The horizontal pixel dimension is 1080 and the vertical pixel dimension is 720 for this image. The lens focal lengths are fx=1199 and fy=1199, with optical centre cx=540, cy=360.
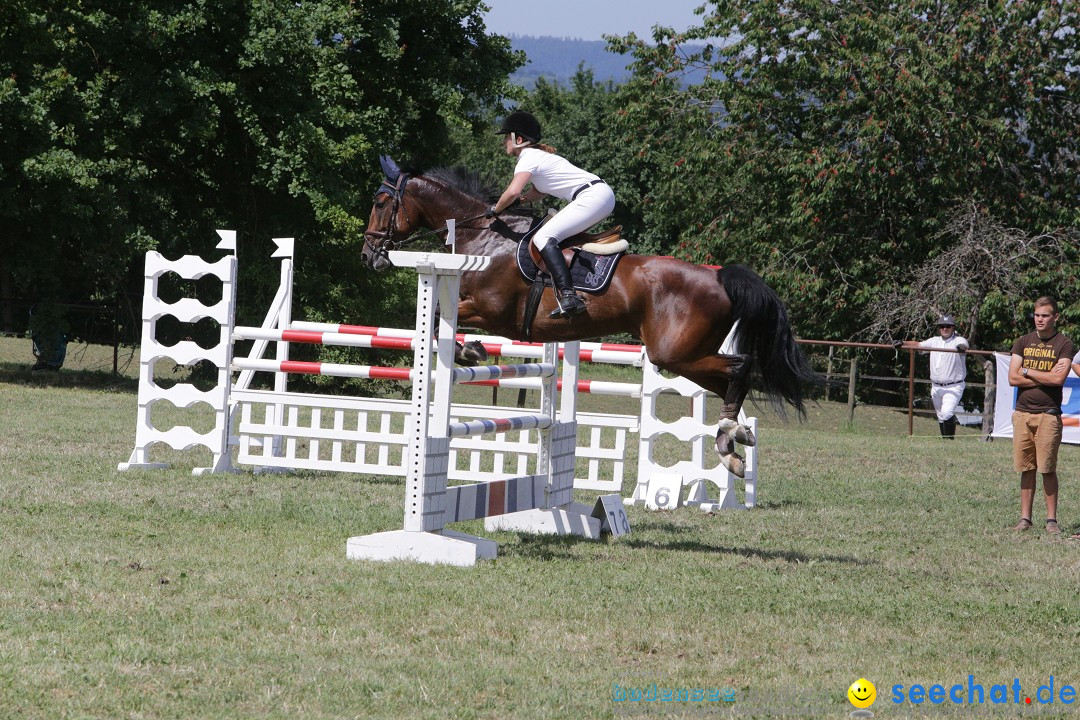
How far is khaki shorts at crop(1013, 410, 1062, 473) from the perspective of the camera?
27.5ft

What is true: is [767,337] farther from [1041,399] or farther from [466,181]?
[1041,399]

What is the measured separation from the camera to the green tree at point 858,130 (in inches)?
902

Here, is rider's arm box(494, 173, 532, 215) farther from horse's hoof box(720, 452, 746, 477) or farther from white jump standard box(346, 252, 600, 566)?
horse's hoof box(720, 452, 746, 477)

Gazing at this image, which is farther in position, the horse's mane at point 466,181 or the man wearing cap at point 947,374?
the man wearing cap at point 947,374

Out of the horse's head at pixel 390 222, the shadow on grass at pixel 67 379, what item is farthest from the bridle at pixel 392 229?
the shadow on grass at pixel 67 379

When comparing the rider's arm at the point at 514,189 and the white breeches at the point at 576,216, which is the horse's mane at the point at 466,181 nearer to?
the rider's arm at the point at 514,189

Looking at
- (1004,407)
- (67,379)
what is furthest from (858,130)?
(67,379)

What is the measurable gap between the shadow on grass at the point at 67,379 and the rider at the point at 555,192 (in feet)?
43.7

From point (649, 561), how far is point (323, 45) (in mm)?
14646

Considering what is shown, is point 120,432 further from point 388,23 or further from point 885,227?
point 885,227

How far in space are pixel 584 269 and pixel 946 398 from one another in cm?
1189

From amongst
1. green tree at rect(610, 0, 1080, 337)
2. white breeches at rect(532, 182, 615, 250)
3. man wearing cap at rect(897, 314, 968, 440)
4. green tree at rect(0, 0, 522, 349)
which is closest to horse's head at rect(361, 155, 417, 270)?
white breeches at rect(532, 182, 615, 250)

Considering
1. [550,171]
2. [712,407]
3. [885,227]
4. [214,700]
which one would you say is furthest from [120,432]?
[885,227]

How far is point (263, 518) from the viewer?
724 cm
